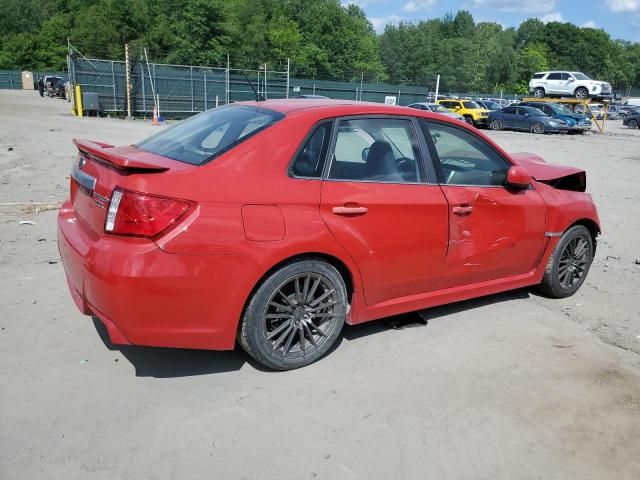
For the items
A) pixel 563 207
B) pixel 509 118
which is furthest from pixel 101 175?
pixel 509 118

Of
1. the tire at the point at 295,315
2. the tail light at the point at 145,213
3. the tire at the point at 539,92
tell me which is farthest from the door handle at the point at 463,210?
the tire at the point at 539,92

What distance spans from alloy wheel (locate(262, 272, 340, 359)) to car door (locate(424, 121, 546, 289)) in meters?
1.02

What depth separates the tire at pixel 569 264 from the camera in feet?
16.1

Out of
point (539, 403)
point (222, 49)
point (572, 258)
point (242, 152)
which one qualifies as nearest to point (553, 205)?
point (572, 258)

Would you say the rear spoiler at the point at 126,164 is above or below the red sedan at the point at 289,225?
above

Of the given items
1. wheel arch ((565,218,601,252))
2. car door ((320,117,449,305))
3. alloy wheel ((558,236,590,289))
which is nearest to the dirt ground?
alloy wheel ((558,236,590,289))

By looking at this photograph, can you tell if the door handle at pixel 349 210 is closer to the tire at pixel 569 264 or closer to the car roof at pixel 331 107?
the car roof at pixel 331 107

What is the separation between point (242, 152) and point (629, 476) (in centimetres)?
269

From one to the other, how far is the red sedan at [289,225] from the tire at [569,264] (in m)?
0.35

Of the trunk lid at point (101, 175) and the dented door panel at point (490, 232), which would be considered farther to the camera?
the dented door panel at point (490, 232)

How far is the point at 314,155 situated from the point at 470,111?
32161mm

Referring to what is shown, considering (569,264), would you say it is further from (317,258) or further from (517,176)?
(317,258)

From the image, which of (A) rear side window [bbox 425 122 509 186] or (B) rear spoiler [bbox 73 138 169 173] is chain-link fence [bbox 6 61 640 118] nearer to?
(A) rear side window [bbox 425 122 509 186]

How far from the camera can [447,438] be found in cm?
296
